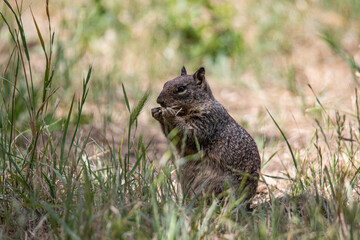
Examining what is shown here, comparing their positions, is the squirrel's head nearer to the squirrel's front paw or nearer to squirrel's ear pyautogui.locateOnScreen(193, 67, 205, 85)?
squirrel's ear pyautogui.locateOnScreen(193, 67, 205, 85)

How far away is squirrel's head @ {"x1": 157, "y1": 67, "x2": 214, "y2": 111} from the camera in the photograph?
136 inches

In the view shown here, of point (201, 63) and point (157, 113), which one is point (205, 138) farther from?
point (201, 63)

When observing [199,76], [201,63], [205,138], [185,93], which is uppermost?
[201,63]

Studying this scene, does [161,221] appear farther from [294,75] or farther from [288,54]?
[288,54]

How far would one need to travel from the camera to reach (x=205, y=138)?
3.39m

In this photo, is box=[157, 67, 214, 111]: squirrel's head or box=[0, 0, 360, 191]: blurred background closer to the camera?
box=[157, 67, 214, 111]: squirrel's head

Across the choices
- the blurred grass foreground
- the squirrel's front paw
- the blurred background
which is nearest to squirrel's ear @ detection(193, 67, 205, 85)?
the squirrel's front paw

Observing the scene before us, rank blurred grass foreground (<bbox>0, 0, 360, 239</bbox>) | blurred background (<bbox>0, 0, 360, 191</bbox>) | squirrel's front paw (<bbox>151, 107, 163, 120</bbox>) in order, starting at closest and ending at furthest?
1. squirrel's front paw (<bbox>151, 107, 163, 120</bbox>)
2. blurred grass foreground (<bbox>0, 0, 360, 239</bbox>)
3. blurred background (<bbox>0, 0, 360, 191</bbox>)

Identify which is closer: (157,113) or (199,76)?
(157,113)

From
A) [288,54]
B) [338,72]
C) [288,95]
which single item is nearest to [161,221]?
[288,95]

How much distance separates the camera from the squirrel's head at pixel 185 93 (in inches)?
136

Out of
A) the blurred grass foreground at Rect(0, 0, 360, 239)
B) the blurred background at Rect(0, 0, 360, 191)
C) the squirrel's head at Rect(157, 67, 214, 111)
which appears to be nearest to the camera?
the squirrel's head at Rect(157, 67, 214, 111)

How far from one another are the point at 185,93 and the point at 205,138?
0.35 meters

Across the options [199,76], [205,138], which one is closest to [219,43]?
[199,76]
